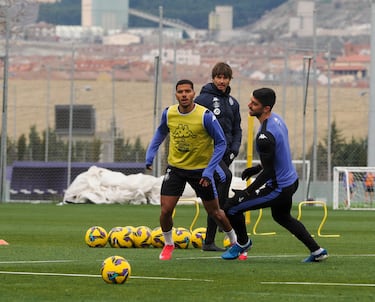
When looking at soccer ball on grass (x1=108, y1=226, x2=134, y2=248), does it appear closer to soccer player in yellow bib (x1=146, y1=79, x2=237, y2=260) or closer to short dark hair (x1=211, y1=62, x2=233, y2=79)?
soccer player in yellow bib (x1=146, y1=79, x2=237, y2=260)

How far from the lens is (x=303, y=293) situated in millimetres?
9664

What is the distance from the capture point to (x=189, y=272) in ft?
37.7

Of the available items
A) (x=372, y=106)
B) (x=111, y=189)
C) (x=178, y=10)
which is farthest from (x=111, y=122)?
(x=178, y=10)

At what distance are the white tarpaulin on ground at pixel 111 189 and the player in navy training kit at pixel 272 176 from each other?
2053 cm

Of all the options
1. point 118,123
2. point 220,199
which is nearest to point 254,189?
point 220,199

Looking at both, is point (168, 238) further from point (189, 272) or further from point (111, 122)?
point (111, 122)

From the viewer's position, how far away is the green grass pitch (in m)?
9.55

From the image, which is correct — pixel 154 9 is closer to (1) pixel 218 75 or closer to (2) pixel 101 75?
(2) pixel 101 75

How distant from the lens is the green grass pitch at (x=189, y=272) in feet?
31.3

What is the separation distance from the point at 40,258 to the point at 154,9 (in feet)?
204

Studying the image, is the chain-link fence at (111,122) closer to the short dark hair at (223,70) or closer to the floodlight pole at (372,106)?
the floodlight pole at (372,106)

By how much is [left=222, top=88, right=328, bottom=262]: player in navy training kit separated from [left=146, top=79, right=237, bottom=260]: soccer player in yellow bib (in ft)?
1.85

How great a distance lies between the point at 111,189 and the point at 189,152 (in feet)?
68.1

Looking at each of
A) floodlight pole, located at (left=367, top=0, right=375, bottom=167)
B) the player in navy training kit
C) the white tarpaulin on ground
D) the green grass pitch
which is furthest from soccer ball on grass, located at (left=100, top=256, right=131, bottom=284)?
floodlight pole, located at (left=367, top=0, right=375, bottom=167)
